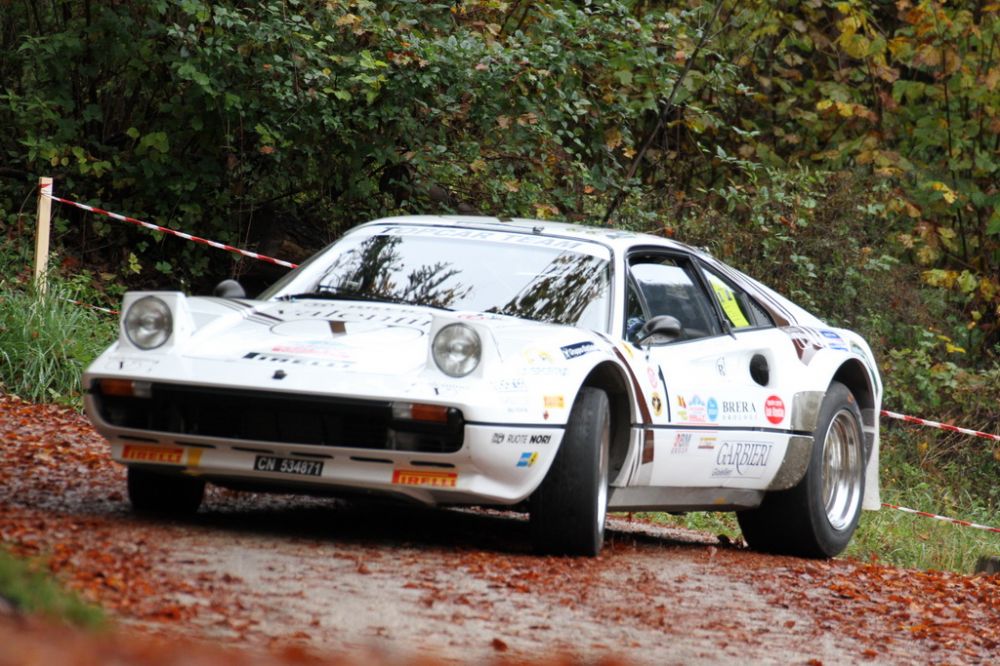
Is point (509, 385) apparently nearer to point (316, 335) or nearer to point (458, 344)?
point (458, 344)

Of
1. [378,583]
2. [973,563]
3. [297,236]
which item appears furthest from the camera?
[297,236]

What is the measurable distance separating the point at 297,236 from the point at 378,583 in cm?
910

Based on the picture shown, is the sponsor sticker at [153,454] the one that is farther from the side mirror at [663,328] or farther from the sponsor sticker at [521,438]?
the side mirror at [663,328]

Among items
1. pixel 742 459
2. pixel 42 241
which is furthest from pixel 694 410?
pixel 42 241

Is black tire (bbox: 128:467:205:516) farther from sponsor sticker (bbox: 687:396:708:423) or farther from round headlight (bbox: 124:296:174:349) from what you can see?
sponsor sticker (bbox: 687:396:708:423)

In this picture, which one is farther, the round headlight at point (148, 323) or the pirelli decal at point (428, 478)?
the round headlight at point (148, 323)

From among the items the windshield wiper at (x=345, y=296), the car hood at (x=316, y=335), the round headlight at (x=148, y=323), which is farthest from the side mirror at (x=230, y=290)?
the round headlight at (x=148, y=323)

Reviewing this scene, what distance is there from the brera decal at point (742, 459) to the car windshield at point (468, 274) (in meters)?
0.98

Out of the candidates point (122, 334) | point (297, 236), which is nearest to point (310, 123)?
point (297, 236)

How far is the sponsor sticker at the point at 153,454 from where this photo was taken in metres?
5.07

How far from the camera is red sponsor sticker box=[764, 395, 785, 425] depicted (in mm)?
6656

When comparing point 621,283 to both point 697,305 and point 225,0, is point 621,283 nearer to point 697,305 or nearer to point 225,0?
point 697,305

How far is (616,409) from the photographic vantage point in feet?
19.1

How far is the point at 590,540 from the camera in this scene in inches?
212
